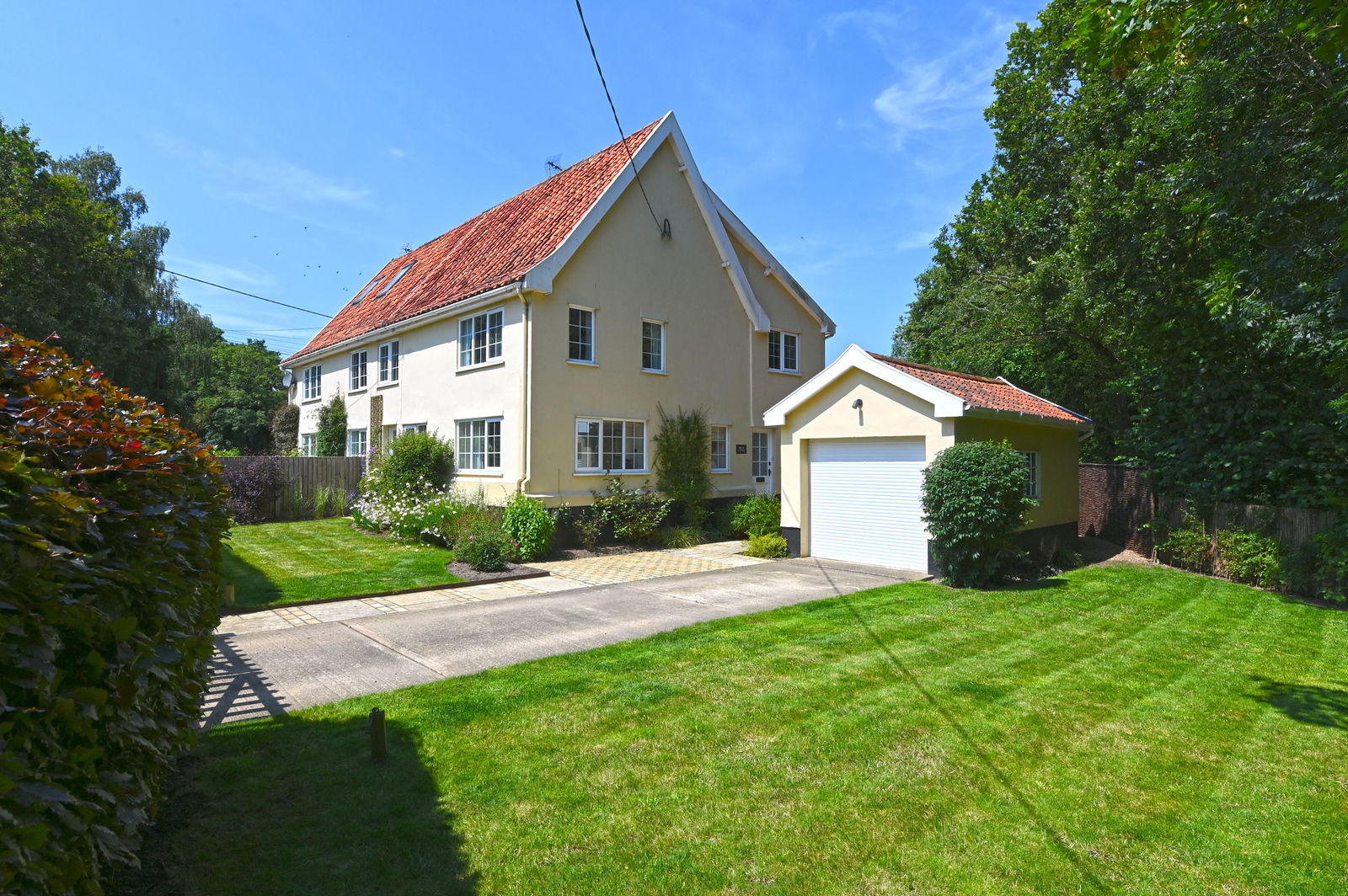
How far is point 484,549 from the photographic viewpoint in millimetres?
12727

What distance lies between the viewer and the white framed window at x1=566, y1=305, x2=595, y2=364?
16594 mm

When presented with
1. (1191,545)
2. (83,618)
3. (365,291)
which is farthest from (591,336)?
(365,291)

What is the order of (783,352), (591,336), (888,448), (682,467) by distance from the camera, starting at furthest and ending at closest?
(783,352), (682,467), (591,336), (888,448)

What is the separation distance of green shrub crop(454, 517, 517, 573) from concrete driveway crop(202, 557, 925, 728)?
6.92ft

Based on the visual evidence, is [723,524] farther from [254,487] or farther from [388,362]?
[254,487]

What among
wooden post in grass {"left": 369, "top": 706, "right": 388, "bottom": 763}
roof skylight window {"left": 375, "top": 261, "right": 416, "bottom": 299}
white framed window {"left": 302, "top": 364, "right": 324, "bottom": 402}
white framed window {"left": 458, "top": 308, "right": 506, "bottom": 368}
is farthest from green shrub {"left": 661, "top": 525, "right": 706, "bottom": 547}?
white framed window {"left": 302, "top": 364, "right": 324, "bottom": 402}

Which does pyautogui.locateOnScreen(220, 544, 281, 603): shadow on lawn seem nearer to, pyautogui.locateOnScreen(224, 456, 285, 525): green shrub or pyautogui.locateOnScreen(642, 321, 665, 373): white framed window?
pyautogui.locateOnScreen(224, 456, 285, 525): green shrub

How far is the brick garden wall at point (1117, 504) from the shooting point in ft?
54.4

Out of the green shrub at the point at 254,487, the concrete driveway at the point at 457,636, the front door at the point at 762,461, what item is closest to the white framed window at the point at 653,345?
the front door at the point at 762,461

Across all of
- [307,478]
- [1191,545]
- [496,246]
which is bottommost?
[1191,545]

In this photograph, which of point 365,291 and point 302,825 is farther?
point 365,291

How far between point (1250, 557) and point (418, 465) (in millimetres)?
17344

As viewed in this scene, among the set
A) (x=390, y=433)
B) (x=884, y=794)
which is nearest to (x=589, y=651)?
(x=884, y=794)

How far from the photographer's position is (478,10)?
7406 millimetres
